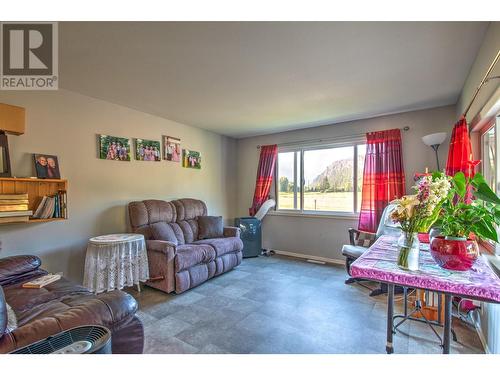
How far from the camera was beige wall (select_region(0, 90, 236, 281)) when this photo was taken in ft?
8.27

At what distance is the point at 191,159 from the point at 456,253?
3.84 meters

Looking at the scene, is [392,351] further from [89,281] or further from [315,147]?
[315,147]

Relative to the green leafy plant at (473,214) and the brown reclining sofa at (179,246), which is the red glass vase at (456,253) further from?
the brown reclining sofa at (179,246)

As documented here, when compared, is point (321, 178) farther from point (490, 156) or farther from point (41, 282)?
point (41, 282)

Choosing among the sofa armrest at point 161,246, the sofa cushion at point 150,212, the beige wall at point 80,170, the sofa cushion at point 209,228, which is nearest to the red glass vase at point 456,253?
the sofa armrest at point 161,246

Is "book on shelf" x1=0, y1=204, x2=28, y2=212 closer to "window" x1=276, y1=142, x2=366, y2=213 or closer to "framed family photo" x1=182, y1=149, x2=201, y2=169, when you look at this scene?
"framed family photo" x1=182, y1=149, x2=201, y2=169

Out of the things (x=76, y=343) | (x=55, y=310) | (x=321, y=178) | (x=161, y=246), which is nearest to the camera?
(x=76, y=343)

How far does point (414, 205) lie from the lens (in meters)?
1.41

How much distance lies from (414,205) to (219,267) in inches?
105

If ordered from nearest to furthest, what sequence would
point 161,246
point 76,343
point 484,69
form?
1. point 76,343
2. point 484,69
3. point 161,246

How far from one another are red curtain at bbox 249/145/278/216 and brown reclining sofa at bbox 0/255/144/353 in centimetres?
342

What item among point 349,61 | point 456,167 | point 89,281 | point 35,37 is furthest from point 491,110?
point 89,281

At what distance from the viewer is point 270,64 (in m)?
2.21

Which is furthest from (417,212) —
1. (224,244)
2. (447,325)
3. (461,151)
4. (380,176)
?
(224,244)
